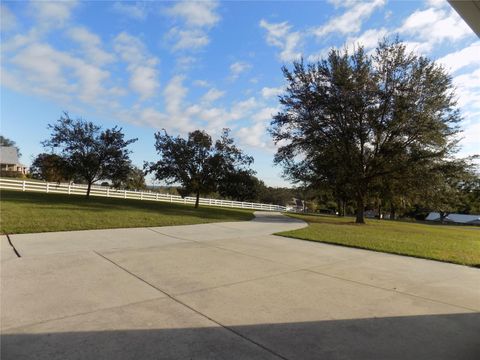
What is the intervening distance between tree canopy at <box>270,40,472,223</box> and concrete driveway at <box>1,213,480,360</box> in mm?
14921

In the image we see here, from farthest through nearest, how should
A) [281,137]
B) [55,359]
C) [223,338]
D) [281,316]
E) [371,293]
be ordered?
1. [281,137]
2. [371,293]
3. [281,316]
4. [223,338]
5. [55,359]

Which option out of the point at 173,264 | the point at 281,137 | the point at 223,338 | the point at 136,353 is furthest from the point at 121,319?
the point at 281,137

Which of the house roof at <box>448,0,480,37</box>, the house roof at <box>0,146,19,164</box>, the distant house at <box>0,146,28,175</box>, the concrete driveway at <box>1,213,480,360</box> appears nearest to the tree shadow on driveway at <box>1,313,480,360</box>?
the concrete driveway at <box>1,213,480,360</box>

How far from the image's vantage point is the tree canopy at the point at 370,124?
21.7 m

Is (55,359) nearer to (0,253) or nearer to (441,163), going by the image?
(0,253)

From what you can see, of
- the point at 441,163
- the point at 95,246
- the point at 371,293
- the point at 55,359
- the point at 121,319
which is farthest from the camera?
the point at 441,163

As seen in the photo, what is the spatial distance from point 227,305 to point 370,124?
1972 cm

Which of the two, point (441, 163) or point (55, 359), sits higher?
point (441, 163)

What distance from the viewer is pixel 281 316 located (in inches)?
181

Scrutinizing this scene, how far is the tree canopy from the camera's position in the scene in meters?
21.7

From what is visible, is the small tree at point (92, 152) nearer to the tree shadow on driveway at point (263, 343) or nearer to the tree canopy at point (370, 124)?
the tree canopy at point (370, 124)

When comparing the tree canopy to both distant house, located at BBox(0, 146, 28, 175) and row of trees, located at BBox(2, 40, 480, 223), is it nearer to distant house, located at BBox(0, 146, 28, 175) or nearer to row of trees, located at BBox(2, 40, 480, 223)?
row of trees, located at BBox(2, 40, 480, 223)

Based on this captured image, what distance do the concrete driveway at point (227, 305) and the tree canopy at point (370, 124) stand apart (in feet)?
49.0

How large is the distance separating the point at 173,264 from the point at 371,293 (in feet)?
11.4
